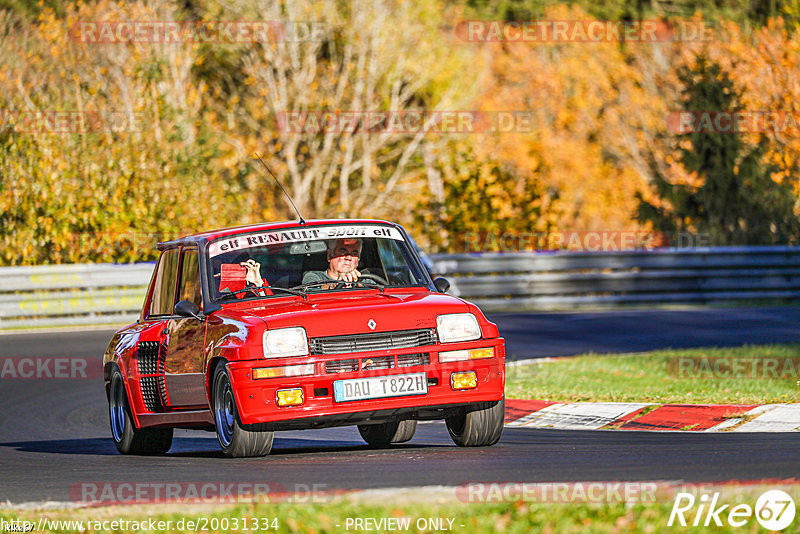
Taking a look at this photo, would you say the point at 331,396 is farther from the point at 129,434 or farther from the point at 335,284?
the point at 129,434

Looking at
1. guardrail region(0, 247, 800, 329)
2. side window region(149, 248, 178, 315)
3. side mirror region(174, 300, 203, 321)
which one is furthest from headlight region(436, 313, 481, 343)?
guardrail region(0, 247, 800, 329)

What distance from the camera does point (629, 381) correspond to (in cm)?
1350

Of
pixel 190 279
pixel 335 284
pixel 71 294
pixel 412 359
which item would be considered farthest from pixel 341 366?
pixel 71 294

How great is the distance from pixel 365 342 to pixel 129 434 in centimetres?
263

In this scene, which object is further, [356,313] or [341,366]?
[356,313]

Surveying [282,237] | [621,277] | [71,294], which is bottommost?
[621,277]

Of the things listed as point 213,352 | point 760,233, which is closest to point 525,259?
point 760,233

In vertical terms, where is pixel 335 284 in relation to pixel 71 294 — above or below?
above

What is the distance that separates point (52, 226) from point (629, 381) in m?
15.4

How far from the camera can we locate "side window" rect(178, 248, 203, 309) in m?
9.87

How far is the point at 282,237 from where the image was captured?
9695 millimetres

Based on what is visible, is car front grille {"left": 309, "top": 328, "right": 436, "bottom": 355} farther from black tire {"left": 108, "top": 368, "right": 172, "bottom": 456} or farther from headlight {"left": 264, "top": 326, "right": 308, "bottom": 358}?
black tire {"left": 108, "top": 368, "right": 172, "bottom": 456}

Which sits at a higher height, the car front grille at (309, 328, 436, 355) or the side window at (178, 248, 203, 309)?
the side window at (178, 248, 203, 309)

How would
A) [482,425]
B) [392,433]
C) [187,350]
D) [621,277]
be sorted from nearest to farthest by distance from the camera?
1. [482,425]
2. [187,350]
3. [392,433]
4. [621,277]
